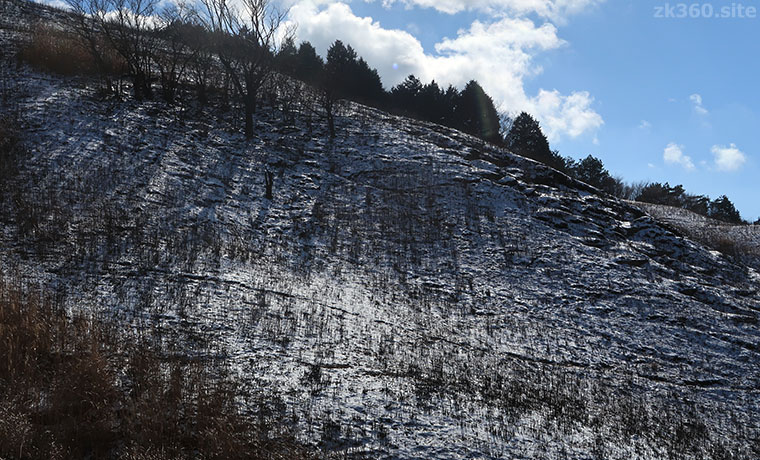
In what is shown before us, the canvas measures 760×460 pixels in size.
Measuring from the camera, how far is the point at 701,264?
782 inches

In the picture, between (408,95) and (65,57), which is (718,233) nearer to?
(408,95)

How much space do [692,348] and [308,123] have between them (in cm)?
2357

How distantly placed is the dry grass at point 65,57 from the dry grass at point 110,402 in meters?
23.7

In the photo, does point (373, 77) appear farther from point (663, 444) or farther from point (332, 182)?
point (663, 444)

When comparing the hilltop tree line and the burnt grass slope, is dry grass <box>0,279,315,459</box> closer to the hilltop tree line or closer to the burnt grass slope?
the burnt grass slope

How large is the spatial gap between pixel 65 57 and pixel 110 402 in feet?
92.0

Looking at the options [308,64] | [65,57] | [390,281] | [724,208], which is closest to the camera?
[390,281]

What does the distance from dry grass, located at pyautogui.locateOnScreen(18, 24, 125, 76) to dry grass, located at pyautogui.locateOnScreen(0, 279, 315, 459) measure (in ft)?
77.7

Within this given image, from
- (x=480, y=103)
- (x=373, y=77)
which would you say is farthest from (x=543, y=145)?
(x=373, y=77)

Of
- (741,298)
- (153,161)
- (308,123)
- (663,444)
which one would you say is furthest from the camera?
(308,123)

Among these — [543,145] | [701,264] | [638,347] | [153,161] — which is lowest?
[638,347]

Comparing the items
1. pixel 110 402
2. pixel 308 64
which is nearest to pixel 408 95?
pixel 308 64

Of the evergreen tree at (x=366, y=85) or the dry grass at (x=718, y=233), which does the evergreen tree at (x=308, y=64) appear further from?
the dry grass at (x=718, y=233)

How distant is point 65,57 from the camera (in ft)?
87.3
